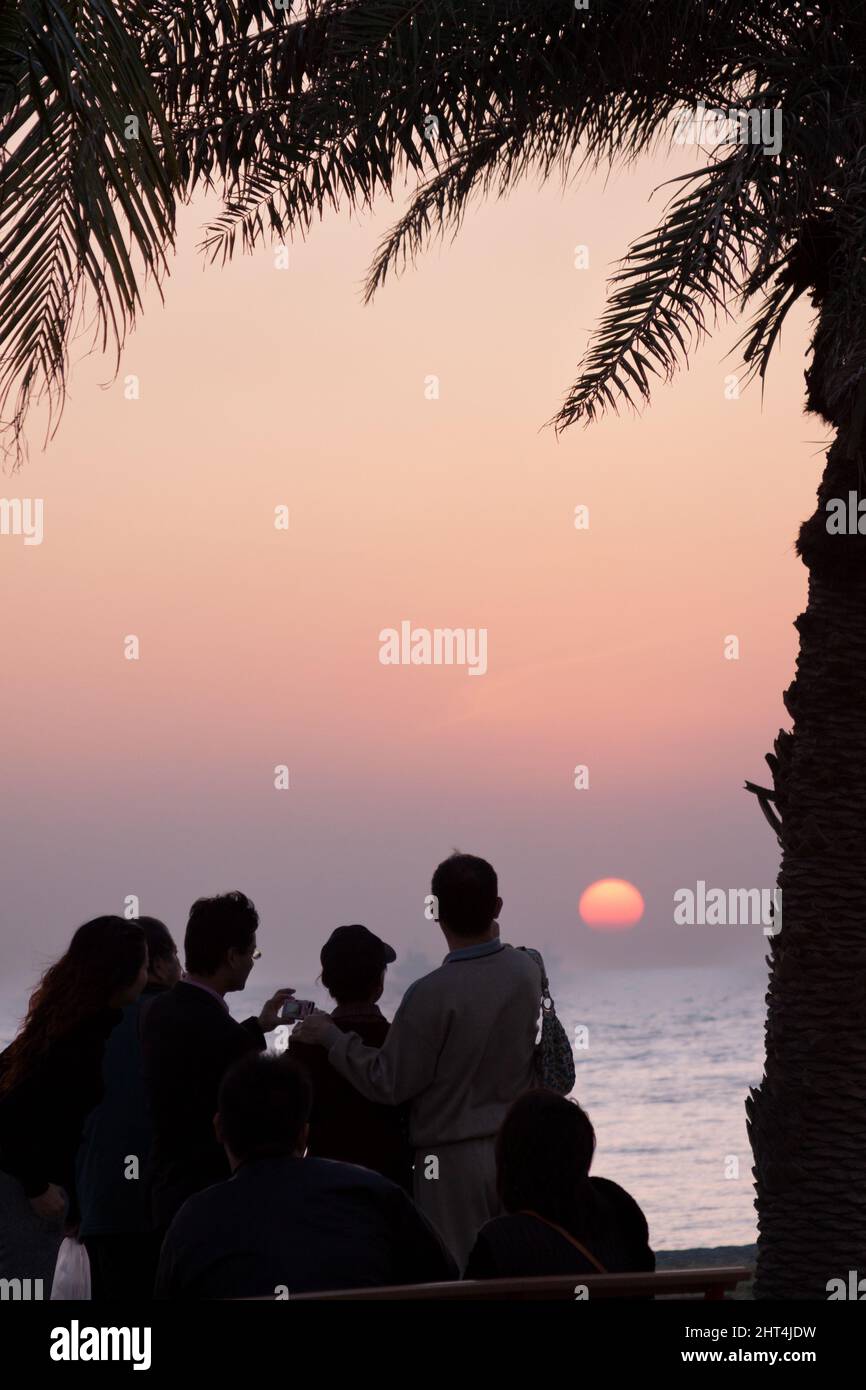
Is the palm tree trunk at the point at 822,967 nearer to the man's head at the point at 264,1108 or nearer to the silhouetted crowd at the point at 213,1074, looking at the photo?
the silhouetted crowd at the point at 213,1074

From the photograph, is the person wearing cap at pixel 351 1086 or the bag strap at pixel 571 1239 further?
the person wearing cap at pixel 351 1086

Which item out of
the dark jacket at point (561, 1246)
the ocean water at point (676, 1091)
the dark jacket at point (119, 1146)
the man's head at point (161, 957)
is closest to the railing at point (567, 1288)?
the dark jacket at point (561, 1246)

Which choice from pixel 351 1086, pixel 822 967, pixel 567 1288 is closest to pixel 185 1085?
pixel 351 1086

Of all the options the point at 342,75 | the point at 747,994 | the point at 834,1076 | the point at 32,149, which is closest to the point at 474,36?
the point at 342,75

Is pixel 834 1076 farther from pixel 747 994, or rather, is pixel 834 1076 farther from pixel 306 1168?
pixel 747 994

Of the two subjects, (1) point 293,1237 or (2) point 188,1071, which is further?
(2) point 188,1071

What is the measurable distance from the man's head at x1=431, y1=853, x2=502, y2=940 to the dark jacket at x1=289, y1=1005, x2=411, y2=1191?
41 centimetres

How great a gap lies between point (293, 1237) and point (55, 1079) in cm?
156

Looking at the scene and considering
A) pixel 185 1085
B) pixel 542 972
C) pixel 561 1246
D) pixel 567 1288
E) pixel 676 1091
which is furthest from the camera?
pixel 676 1091

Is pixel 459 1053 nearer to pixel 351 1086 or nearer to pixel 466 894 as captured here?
pixel 351 1086

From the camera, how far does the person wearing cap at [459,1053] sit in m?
4.38

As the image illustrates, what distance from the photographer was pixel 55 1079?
14.5ft

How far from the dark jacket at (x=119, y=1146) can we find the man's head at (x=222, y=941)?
1.06 ft

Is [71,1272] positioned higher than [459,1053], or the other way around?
[459,1053]
